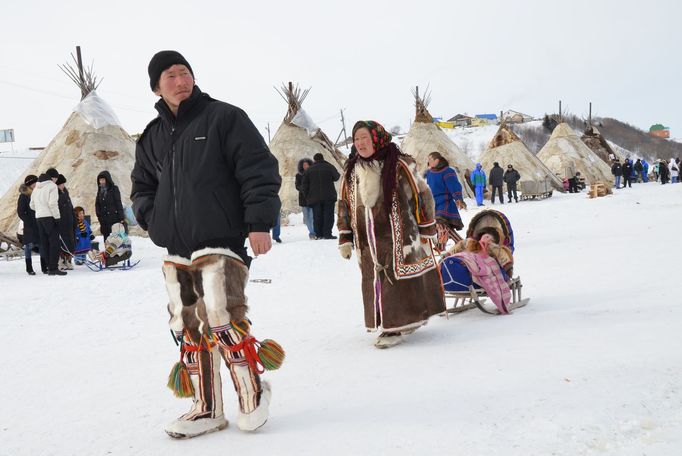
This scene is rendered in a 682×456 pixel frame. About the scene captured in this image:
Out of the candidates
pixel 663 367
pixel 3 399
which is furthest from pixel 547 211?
pixel 3 399

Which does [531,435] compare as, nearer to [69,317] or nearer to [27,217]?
[69,317]

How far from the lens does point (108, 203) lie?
376 inches

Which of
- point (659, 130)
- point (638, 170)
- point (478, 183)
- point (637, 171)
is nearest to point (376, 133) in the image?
point (478, 183)

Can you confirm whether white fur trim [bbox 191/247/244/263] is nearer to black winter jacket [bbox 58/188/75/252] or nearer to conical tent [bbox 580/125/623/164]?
black winter jacket [bbox 58/188/75/252]

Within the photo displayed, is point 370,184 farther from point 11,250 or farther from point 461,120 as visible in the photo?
point 461,120

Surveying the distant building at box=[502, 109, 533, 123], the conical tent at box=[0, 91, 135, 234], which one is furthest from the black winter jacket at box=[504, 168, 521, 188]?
the distant building at box=[502, 109, 533, 123]

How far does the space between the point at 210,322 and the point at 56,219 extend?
266 inches

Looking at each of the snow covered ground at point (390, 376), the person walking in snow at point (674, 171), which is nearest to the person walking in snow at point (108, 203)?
the snow covered ground at point (390, 376)

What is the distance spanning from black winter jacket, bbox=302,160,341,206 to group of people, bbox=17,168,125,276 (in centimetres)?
311

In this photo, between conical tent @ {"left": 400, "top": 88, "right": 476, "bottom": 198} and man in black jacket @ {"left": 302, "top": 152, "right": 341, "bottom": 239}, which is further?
conical tent @ {"left": 400, "top": 88, "right": 476, "bottom": 198}

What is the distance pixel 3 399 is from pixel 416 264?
8.25 ft

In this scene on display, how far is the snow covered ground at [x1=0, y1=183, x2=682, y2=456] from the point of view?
7.24ft

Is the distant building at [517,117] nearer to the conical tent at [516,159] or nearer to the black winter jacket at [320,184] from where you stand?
the conical tent at [516,159]

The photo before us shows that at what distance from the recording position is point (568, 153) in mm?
28734
